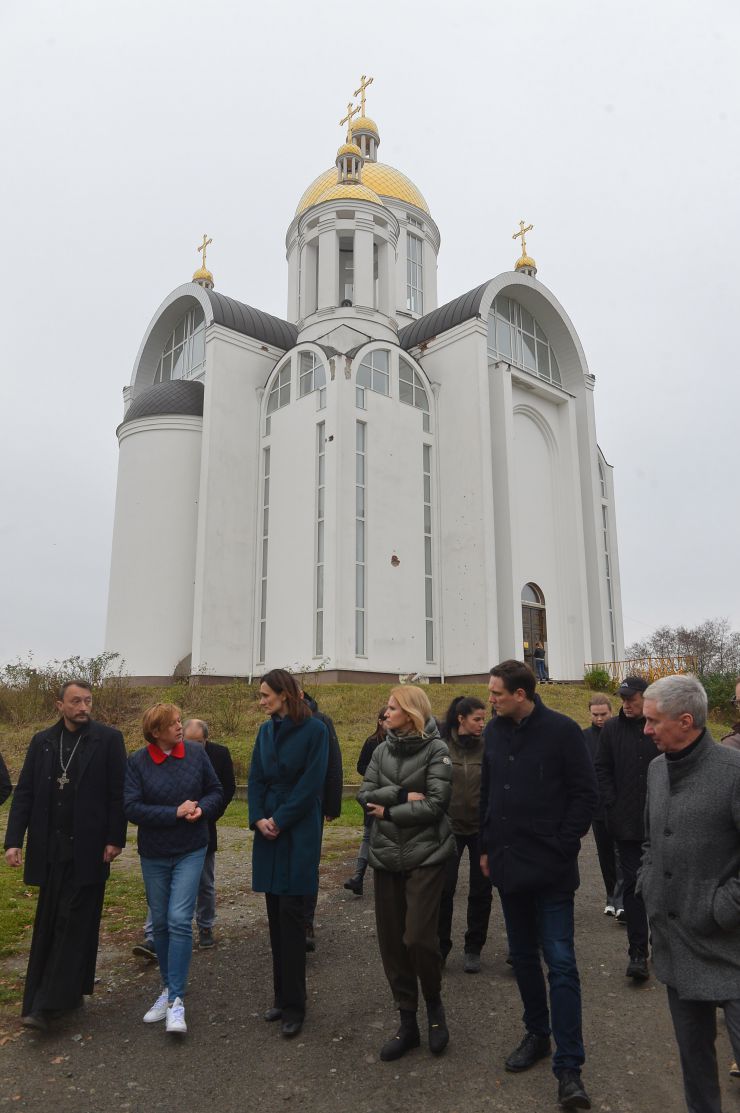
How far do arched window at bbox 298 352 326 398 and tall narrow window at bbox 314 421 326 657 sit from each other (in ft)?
4.29

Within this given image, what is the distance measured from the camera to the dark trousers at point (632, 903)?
17.4 feet

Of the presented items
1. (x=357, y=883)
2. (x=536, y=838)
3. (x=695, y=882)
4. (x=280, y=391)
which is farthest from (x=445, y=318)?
(x=695, y=882)

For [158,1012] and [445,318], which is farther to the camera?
[445,318]

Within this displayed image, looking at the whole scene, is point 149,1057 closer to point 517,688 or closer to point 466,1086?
point 466,1086

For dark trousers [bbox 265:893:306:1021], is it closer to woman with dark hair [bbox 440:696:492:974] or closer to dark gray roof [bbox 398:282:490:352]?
woman with dark hair [bbox 440:696:492:974]

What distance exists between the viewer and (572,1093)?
12.0ft

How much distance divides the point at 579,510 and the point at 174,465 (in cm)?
1306

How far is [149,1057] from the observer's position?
4.38 m

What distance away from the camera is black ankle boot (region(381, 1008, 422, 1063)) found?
13.9ft

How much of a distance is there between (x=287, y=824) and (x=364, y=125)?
3691 cm

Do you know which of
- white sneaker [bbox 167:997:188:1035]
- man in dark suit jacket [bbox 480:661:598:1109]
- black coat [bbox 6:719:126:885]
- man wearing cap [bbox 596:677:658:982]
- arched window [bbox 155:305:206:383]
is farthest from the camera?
arched window [bbox 155:305:206:383]

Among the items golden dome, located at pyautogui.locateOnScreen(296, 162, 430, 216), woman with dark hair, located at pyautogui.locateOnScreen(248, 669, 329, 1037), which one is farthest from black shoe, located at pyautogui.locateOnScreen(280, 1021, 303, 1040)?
Answer: golden dome, located at pyautogui.locateOnScreen(296, 162, 430, 216)

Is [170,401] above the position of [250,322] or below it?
below

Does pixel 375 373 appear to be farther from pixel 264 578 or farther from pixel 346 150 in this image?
pixel 346 150
